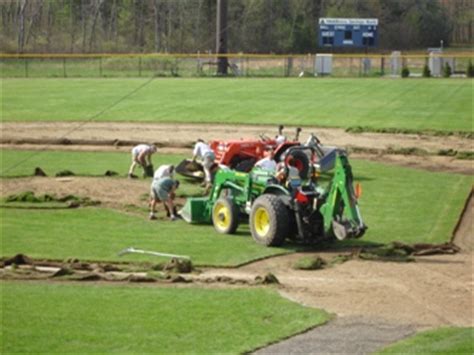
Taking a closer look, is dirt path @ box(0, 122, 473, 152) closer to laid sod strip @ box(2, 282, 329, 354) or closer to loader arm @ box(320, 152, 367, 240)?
loader arm @ box(320, 152, 367, 240)

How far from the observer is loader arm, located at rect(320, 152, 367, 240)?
22.9 meters

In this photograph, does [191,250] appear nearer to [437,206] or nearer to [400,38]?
[437,206]

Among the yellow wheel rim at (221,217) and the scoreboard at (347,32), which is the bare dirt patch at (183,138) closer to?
the yellow wheel rim at (221,217)

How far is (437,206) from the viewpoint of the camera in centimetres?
2936

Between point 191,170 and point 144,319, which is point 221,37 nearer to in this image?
point 191,170

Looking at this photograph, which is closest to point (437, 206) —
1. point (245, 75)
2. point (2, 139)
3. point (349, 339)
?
point (349, 339)

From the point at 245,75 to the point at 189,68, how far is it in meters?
3.89

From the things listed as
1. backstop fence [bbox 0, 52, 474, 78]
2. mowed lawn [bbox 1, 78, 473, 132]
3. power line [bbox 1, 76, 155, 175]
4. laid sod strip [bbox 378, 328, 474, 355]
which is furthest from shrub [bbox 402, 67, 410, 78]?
laid sod strip [bbox 378, 328, 474, 355]

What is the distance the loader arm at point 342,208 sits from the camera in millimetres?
22859

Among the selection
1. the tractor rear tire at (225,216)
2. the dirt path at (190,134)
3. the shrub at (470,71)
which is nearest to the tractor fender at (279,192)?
the tractor rear tire at (225,216)

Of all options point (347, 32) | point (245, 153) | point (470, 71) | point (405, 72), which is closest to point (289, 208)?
point (245, 153)

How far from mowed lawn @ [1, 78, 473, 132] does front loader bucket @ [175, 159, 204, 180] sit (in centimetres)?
1661

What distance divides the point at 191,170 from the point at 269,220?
29.9 ft

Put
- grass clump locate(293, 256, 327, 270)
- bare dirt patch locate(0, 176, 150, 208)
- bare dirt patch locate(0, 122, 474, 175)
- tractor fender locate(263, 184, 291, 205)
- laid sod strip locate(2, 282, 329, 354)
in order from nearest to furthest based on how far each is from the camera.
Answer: laid sod strip locate(2, 282, 329, 354) → grass clump locate(293, 256, 327, 270) → tractor fender locate(263, 184, 291, 205) → bare dirt patch locate(0, 176, 150, 208) → bare dirt patch locate(0, 122, 474, 175)
